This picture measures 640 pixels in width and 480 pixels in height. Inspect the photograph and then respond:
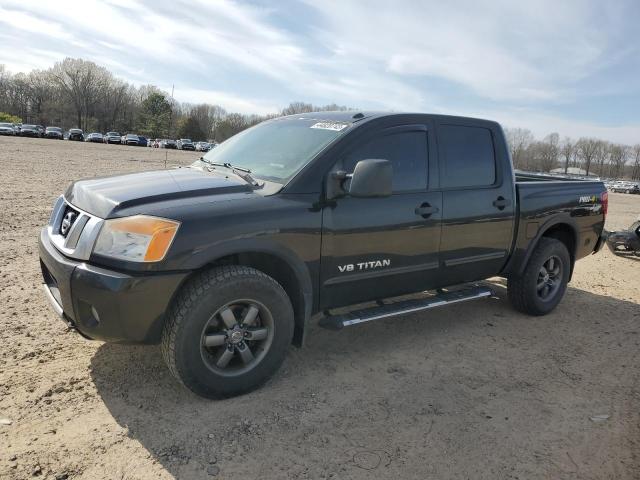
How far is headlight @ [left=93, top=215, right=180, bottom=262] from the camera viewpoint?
2883 mm

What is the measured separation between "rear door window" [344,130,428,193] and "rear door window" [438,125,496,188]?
0.22 m

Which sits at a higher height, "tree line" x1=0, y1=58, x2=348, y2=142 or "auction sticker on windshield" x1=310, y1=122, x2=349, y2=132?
"tree line" x1=0, y1=58, x2=348, y2=142

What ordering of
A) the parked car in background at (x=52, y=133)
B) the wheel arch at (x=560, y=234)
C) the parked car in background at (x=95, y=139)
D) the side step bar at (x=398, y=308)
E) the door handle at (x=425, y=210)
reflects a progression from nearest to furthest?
the side step bar at (x=398, y=308)
the door handle at (x=425, y=210)
the wheel arch at (x=560, y=234)
the parked car in background at (x=52, y=133)
the parked car in background at (x=95, y=139)

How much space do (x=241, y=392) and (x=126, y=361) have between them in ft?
3.26

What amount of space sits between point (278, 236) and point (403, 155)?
1.39 metres

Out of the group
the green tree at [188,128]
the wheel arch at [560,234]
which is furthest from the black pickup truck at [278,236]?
the green tree at [188,128]

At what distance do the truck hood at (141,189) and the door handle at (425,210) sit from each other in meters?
1.41

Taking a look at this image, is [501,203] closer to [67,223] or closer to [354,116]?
[354,116]

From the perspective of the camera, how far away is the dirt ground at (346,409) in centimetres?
274

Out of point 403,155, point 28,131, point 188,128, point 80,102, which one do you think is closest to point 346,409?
point 403,155

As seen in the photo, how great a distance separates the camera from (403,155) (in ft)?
13.4

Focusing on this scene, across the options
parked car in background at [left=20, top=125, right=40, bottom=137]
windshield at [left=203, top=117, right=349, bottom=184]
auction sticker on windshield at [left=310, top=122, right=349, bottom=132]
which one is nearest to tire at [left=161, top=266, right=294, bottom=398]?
windshield at [left=203, top=117, right=349, bottom=184]

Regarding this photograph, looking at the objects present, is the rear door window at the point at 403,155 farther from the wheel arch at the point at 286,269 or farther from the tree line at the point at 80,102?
the tree line at the point at 80,102

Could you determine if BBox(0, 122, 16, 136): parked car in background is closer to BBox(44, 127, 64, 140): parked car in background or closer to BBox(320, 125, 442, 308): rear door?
BBox(44, 127, 64, 140): parked car in background
